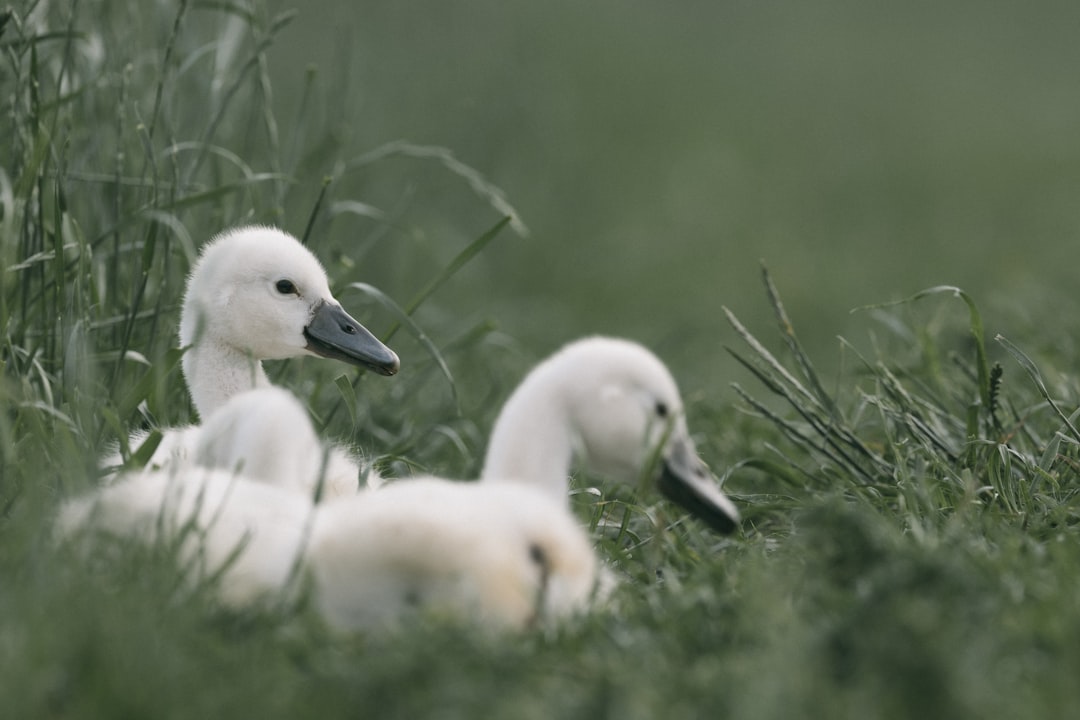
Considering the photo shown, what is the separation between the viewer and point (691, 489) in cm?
391

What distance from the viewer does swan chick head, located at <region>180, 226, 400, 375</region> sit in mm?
4789

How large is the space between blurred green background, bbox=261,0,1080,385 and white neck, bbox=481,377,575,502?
105 inches

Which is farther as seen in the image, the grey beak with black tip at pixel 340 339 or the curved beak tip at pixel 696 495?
the grey beak with black tip at pixel 340 339

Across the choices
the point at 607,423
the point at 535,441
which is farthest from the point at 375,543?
the point at 607,423

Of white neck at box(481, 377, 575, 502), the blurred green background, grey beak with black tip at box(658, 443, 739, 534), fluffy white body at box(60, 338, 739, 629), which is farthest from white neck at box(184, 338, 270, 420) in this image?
the blurred green background

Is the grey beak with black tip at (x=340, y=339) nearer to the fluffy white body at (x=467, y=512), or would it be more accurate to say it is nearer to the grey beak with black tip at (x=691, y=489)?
the fluffy white body at (x=467, y=512)

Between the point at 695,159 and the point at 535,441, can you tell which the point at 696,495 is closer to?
the point at 535,441

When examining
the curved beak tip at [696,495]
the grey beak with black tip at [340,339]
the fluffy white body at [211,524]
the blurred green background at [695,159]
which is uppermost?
the fluffy white body at [211,524]

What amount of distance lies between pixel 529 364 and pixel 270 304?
316 centimetres

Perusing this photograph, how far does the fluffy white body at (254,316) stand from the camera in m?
4.79

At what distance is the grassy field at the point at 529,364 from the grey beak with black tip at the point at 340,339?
17 cm

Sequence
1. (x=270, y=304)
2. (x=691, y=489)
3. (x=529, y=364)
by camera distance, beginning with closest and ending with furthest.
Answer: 1. (x=691, y=489)
2. (x=270, y=304)
3. (x=529, y=364)

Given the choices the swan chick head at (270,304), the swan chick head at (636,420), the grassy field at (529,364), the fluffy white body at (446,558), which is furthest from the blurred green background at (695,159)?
the fluffy white body at (446,558)

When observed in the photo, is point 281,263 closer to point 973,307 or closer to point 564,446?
point 564,446
